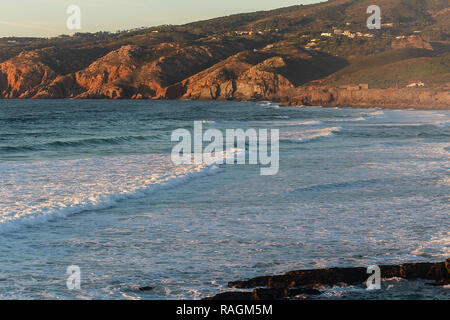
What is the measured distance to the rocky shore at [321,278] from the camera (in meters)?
7.33

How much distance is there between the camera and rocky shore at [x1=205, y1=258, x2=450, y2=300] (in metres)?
7.33

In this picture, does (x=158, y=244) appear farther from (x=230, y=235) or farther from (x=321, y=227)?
(x=321, y=227)

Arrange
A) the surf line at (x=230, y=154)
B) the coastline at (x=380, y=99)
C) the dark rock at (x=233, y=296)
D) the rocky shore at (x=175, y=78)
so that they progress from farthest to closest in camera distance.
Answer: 1. the rocky shore at (x=175, y=78)
2. the coastline at (x=380, y=99)
3. the surf line at (x=230, y=154)
4. the dark rock at (x=233, y=296)

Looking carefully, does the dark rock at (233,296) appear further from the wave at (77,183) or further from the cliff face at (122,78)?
the cliff face at (122,78)

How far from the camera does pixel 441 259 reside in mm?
8844

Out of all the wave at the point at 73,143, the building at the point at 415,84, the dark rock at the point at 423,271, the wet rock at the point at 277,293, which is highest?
the building at the point at 415,84

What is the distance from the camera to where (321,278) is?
25.6 ft

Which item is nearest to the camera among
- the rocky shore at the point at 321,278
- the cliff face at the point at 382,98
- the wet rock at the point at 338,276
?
the rocky shore at the point at 321,278

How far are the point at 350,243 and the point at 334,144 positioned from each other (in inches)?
827

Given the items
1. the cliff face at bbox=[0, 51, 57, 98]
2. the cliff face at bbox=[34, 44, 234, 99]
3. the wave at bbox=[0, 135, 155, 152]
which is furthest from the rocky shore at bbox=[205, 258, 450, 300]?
the cliff face at bbox=[0, 51, 57, 98]

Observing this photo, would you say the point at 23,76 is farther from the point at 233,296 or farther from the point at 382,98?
the point at 233,296

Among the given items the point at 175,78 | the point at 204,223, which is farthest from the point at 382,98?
the point at 175,78

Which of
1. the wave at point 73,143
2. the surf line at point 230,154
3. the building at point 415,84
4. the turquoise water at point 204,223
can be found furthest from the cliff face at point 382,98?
the turquoise water at point 204,223
